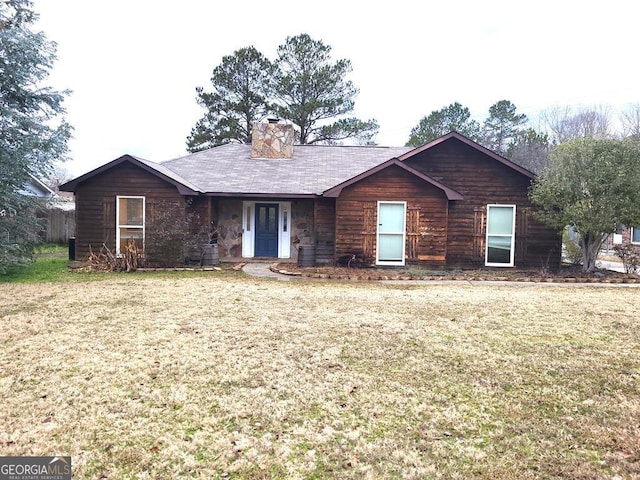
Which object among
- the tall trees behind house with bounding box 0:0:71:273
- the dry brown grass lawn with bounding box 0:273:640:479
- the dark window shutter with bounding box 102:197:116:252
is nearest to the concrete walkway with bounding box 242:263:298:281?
the dry brown grass lawn with bounding box 0:273:640:479

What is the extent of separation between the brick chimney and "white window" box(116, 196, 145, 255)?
546 cm

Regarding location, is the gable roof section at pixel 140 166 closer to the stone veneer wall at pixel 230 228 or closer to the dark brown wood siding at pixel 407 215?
the stone veneer wall at pixel 230 228

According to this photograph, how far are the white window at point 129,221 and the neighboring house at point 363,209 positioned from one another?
29mm

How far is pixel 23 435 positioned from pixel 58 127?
10701 millimetres

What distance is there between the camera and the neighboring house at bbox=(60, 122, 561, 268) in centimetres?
1241

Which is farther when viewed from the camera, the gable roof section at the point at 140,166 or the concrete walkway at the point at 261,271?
the gable roof section at the point at 140,166

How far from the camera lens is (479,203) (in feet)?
42.7

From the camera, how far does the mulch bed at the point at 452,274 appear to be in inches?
431

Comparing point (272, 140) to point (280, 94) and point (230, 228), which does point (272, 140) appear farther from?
point (280, 94)

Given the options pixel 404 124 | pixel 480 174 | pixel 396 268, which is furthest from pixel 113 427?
pixel 404 124

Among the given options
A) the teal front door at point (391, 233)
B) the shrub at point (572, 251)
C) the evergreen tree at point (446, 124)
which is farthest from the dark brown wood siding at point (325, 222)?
the evergreen tree at point (446, 124)

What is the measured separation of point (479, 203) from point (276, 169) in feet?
22.8

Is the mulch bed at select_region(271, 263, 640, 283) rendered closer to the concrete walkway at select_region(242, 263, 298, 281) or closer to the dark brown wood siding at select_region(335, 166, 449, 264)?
the concrete walkway at select_region(242, 263, 298, 281)

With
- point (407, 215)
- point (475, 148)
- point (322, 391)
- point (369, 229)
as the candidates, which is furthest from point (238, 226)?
point (322, 391)
